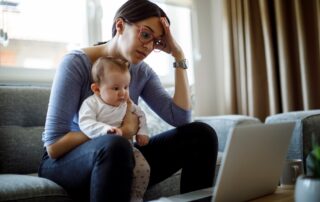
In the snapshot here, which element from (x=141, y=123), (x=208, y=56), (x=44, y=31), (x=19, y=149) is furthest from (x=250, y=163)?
(x=208, y=56)

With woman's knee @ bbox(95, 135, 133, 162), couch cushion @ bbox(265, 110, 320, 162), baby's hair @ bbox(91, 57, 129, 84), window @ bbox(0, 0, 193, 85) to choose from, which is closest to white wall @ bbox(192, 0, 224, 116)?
window @ bbox(0, 0, 193, 85)

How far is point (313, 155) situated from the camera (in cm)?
79

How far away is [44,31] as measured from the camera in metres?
2.37

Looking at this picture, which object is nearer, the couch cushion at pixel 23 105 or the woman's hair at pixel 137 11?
the woman's hair at pixel 137 11

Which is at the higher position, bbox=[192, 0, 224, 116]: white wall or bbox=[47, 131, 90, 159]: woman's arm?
bbox=[192, 0, 224, 116]: white wall

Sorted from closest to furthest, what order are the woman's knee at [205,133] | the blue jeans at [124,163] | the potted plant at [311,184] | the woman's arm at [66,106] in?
the potted plant at [311,184] → the blue jeans at [124,163] → the woman's arm at [66,106] → the woman's knee at [205,133]

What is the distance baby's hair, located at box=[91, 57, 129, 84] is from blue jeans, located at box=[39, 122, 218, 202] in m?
0.26

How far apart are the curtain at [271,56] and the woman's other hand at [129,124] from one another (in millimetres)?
1406

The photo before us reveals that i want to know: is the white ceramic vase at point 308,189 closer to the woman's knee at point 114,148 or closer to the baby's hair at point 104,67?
the woman's knee at point 114,148

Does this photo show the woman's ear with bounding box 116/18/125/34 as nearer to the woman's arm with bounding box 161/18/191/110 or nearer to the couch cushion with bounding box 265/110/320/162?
the woman's arm with bounding box 161/18/191/110

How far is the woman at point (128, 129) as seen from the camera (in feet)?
3.99

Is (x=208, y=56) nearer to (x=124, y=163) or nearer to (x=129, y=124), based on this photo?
(x=129, y=124)

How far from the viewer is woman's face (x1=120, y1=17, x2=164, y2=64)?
1.46m

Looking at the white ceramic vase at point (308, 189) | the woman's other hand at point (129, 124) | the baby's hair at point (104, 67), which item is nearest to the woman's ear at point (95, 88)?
the baby's hair at point (104, 67)
